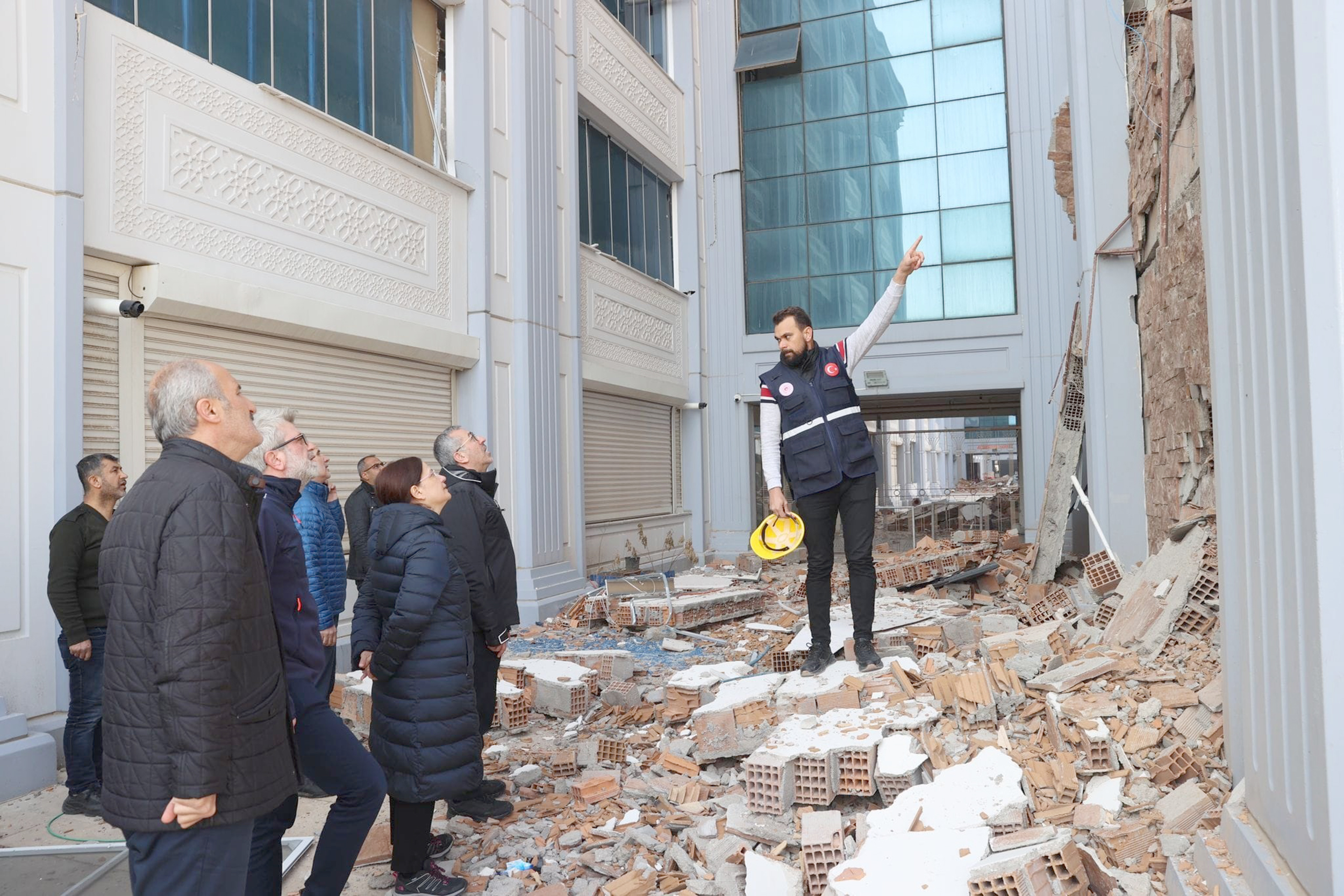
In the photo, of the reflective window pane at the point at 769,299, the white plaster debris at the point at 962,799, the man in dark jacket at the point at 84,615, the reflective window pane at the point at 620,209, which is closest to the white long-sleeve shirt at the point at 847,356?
the white plaster debris at the point at 962,799

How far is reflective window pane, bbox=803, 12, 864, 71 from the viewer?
1469cm

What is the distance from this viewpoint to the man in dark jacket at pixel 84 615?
13.8 ft

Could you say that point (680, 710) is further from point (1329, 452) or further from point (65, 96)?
Answer: point (65, 96)

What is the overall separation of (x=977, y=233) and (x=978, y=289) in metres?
0.91

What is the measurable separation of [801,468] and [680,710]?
170 centimetres

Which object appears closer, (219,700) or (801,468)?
(219,700)

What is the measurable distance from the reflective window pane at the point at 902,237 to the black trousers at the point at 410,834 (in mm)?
12584

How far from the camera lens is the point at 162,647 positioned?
1977 millimetres

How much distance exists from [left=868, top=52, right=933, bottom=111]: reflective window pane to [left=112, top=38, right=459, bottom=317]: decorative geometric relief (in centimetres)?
845

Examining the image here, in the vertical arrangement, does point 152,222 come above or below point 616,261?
below

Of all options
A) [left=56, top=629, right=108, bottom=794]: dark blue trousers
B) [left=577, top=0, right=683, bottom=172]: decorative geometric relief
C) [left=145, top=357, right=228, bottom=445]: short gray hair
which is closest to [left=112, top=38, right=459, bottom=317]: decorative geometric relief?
[left=56, top=629, right=108, bottom=794]: dark blue trousers

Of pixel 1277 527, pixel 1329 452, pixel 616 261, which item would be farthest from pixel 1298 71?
pixel 616 261

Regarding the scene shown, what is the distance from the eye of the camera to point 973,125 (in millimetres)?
14070

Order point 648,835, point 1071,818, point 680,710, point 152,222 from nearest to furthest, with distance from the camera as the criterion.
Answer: point 1071,818, point 648,835, point 680,710, point 152,222
